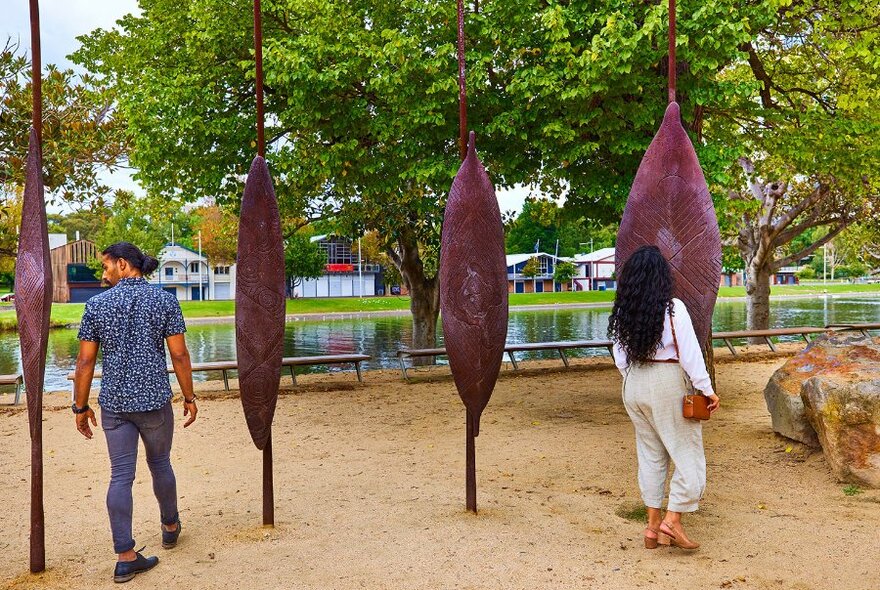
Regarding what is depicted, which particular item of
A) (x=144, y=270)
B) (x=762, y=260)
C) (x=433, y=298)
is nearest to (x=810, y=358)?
(x=144, y=270)

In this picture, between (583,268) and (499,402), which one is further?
(583,268)

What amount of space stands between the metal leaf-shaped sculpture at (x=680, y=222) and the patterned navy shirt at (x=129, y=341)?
10.4 ft

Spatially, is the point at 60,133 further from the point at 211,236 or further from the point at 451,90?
the point at 211,236

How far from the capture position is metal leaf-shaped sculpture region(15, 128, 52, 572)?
4633 mm

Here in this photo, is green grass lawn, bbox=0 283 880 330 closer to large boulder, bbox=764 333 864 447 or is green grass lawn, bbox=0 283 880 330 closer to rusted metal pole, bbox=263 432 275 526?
rusted metal pole, bbox=263 432 275 526

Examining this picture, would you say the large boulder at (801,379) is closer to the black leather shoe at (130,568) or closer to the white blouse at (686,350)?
the white blouse at (686,350)

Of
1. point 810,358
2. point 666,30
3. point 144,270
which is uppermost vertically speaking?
point 666,30

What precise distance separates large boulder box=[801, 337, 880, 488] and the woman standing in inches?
86.8

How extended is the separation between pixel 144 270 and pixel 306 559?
2.16 m

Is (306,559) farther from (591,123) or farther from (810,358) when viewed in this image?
(591,123)

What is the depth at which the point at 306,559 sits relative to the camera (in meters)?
4.74

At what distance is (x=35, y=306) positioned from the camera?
4.67 metres

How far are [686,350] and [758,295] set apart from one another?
15736 millimetres

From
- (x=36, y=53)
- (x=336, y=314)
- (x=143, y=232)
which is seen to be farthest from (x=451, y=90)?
(x=143, y=232)
